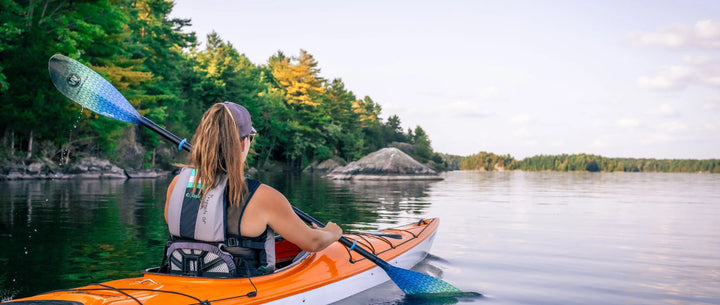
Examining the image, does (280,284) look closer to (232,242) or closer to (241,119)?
(232,242)

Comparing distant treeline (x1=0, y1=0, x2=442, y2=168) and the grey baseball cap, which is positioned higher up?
distant treeline (x1=0, y1=0, x2=442, y2=168)

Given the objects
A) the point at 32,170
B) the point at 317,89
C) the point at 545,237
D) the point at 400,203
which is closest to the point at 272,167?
the point at 317,89

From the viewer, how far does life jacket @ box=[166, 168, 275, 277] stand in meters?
3.06

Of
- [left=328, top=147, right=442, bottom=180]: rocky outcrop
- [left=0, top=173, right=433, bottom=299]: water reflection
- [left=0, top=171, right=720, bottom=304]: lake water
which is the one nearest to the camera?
[left=0, top=171, right=720, bottom=304]: lake water

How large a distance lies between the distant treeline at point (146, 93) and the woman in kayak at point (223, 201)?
16.3m

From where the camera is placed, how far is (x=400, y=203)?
13445mm

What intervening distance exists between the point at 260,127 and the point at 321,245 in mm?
42968

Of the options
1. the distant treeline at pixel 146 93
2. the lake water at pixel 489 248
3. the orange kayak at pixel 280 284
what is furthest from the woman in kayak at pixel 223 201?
the distant treeline at pixel 146 93

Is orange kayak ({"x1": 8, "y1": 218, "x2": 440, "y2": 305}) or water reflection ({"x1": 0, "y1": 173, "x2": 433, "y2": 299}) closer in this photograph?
orange kayak ({"x1": 8, "y1": 218, "x2": 440, "y2": 305})

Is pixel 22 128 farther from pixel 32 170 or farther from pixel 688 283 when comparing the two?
pixel 688 283

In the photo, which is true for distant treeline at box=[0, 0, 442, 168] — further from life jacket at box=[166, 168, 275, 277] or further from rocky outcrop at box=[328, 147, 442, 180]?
life jacket at box=[166, 168, 275, 277]

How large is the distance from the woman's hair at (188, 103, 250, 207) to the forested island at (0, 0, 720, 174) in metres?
3.69

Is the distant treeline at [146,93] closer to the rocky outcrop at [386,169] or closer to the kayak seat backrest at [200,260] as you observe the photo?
the rocky outcrop at [386,169]

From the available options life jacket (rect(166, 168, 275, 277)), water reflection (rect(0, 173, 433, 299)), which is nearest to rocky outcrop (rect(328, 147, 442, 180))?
water reflection (rect(0, 173, 433, 299))
